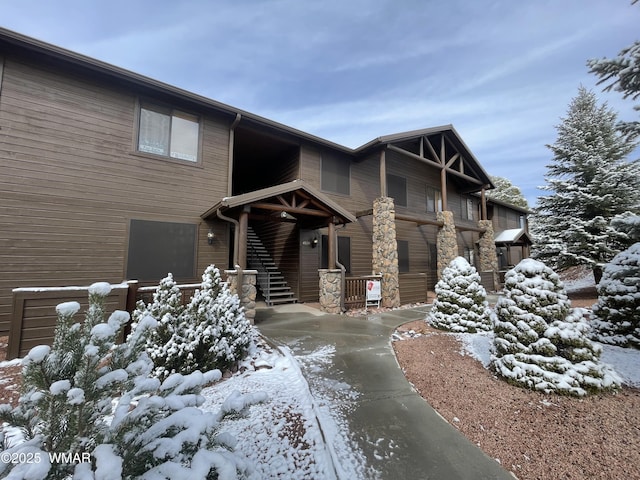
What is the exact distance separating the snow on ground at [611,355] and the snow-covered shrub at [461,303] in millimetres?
294

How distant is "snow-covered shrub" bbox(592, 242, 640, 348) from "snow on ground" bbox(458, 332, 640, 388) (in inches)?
9.6

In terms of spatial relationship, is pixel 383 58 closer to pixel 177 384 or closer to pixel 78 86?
pixel 78 86

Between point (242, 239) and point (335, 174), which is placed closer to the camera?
point (242, 239)

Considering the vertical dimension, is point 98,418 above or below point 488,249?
below

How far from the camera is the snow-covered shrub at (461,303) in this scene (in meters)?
6.45

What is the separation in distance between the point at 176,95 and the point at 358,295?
27.4 ft

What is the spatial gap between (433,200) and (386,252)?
6.89 metres

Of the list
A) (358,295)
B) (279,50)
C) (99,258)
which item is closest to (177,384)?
(99,258)

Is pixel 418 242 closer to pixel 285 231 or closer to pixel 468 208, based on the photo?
pixel 468 208

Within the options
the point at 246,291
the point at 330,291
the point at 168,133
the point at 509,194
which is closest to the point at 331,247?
the point at 330,291

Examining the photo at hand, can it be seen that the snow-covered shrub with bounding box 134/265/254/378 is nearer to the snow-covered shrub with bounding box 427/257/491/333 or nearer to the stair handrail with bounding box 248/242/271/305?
the snow-covered shrub with bounding box 427/257/491/333

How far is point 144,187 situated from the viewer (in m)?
7.34

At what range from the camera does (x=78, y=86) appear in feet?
21.8

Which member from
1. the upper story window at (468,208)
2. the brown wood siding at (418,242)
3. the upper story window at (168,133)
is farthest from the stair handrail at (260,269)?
the upper story window at (468,208)
